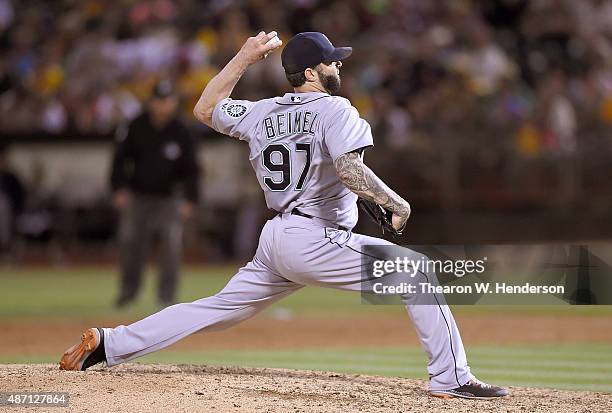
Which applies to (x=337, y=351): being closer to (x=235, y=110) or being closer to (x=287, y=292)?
(x=287, y=292)

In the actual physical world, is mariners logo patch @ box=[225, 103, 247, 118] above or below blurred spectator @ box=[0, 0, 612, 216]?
below

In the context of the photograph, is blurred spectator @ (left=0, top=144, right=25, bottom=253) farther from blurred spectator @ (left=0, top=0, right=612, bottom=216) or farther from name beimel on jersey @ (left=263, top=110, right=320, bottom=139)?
name beimel on jersey @ (left=263, top=110, right=320, bottom=139)

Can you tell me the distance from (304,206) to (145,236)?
6817 millimetres

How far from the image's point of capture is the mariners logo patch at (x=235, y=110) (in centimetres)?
651

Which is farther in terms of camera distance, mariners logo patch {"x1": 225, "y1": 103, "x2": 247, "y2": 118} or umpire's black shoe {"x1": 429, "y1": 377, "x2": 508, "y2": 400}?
mariners logo patch {"x1": 225, "y1": 103, "x2": 247, "y2": 118}

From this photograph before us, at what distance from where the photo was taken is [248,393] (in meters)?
6.26

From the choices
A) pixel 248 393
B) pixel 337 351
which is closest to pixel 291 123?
pixel 248 393

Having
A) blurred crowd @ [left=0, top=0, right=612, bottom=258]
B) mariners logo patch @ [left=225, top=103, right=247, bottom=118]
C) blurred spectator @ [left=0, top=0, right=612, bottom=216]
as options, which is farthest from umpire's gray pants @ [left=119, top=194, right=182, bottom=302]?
mariners logo patch @ [left=225, top=103, right=247, bottom=118]

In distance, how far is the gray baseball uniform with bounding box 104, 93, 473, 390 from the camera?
242 inches

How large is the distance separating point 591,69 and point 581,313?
767 cm

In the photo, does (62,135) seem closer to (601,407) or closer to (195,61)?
(195,61)

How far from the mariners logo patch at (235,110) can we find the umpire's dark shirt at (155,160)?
6.24m

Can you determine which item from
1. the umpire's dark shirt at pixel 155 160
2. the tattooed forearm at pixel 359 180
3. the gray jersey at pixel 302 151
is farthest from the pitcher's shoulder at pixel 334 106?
the umpire's dark shirt at pixel 155 160

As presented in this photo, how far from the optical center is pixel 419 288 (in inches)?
242
